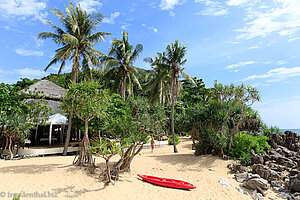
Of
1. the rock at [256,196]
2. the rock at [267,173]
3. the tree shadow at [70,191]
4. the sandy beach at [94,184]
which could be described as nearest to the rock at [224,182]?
the sandy beach at [94,184]

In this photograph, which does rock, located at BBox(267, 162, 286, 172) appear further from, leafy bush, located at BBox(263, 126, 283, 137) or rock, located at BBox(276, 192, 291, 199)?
leafy bush, located at BBox(263, 126, 283, 137)

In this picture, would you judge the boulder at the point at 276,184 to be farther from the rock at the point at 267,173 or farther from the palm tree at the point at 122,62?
the palm tree at the point at 122,62

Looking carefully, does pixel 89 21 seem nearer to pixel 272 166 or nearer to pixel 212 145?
pixel 212 145

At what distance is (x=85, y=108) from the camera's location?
8.37 meters

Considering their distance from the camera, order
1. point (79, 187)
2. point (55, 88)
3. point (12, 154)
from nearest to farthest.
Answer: point (79, 187) < point (12, 154) < point (55, 88)

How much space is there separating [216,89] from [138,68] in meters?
9.92

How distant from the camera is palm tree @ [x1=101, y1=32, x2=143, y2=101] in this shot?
1861 centimetres

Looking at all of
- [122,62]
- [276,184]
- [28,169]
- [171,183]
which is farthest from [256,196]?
[122,62]

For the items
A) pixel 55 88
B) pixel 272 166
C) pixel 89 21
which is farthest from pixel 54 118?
pixel 272 166

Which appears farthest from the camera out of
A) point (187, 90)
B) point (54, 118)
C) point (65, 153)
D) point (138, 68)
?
point (187, 90)

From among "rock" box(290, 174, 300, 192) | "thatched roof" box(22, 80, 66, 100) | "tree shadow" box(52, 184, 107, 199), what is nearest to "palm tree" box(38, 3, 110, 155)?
"thatched roof" box(22, 80, 66, 100)

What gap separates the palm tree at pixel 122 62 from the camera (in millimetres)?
18609

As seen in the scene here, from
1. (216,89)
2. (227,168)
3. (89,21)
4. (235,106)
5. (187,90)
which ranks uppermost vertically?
(89,21)

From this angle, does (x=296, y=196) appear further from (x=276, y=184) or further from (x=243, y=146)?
(x=243, y=146)
